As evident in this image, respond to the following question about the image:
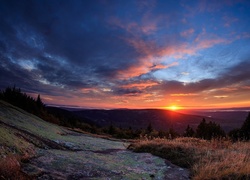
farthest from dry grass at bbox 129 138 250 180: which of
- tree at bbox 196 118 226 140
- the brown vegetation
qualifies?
tree at bbox 196 118 226 140

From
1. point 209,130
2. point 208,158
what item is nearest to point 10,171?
point 208,158

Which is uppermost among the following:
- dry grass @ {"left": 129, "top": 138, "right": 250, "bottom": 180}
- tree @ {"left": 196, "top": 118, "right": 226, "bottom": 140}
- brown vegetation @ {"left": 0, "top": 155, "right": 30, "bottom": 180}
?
brown vegetation @ {"left": 0, "top": 155, "right": 30, "bottom": 180}

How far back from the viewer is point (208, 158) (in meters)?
8.80

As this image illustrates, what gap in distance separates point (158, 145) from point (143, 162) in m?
3.19

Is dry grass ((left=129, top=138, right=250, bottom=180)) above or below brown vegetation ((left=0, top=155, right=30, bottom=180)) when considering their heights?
below

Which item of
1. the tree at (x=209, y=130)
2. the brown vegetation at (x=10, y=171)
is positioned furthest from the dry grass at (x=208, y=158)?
the tree at (x=209, y=130)

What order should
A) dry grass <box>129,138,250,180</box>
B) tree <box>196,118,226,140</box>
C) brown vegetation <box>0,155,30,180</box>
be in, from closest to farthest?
brown vegetation <box>0,155,30,180</box>
dry grass <box>129,138,250,180</box>
tree <box>196,118,226,140</box>

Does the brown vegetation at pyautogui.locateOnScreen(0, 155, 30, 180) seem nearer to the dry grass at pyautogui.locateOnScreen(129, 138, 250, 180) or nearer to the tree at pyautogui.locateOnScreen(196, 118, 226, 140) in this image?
the dry grass at pyautogui.locateOnScreen(129, 138, 250, 180)

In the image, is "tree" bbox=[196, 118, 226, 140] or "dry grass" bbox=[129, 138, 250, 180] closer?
"dry grass" bbox=[129, 138, 250, 180]

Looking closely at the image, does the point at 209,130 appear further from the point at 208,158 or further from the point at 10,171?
the point at 10,171

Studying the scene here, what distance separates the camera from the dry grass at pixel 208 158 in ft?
20.8

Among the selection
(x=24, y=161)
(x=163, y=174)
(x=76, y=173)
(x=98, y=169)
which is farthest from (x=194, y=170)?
(x=24, y=161)

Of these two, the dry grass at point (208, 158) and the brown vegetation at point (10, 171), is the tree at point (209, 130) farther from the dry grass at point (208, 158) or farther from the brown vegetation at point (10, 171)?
the brown vegetation at point (10, 171)

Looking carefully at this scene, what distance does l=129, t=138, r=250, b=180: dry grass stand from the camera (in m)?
6.35
